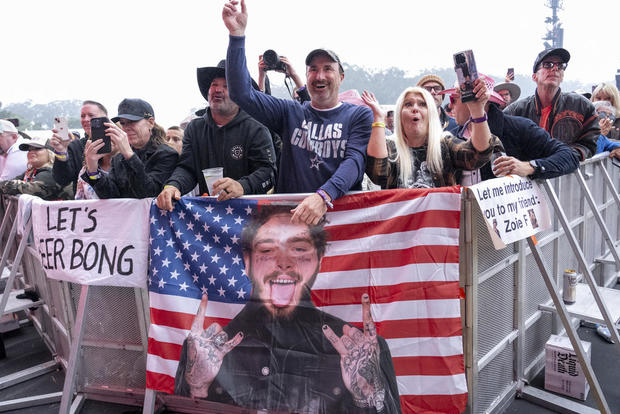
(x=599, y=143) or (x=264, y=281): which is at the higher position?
(x=599, y=143)

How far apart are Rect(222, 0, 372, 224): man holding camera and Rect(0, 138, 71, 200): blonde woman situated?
3229 millimetres

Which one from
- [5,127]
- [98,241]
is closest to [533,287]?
[98,241]

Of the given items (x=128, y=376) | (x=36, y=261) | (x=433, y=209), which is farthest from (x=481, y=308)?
(x=36, y=261)

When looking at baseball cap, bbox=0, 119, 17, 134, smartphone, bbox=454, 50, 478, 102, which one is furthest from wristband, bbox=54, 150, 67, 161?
smartphone, bbox=454, 50, 478, 102

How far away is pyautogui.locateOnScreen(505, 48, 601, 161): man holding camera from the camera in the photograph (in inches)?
171

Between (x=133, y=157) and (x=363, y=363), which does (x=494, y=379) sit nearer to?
(x=363, y=363)

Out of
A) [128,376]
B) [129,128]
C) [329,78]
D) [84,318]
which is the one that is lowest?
[128,376]

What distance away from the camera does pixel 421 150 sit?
325 centimetres

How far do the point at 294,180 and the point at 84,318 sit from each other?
1.84m

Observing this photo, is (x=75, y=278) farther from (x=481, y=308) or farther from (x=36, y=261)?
(x=481, y=308)

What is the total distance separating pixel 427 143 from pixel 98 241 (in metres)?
2.50

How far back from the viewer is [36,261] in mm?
4672

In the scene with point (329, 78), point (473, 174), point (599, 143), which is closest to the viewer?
point (329, 78)

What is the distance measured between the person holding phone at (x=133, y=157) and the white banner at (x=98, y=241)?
10.2 inches
